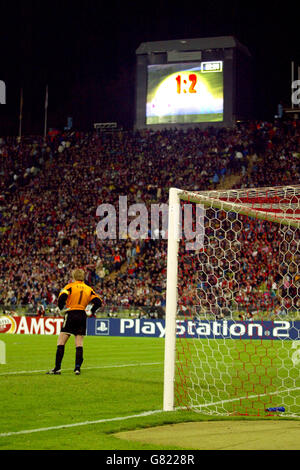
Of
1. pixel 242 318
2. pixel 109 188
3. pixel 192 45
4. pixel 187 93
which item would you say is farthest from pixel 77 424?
pixel 192 45

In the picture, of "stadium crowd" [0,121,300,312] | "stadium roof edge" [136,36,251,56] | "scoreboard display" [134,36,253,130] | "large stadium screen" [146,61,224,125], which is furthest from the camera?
"stadium roof edge" [136,36,251,56]

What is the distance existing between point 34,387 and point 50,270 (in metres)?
22.7

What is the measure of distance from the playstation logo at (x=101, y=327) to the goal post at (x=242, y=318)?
3294mm

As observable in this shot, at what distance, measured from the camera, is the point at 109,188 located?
120 ft

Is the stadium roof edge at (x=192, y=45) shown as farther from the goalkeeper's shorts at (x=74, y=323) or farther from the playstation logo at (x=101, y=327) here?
the goalkeeper's shorts at (x=74, y=323)

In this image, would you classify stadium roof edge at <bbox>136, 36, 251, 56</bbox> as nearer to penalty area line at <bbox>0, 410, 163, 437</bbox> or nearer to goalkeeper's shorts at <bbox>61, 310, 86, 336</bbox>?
goalkeeper's shorts at <bbox>61, 310, 86, 336</bbox>

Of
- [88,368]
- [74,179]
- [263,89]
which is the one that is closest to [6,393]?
[88,368]

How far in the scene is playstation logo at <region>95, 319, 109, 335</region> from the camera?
2733 centimetres

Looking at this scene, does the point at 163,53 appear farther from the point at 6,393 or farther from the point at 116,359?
the point at 6,393

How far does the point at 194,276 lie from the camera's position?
26406 mm

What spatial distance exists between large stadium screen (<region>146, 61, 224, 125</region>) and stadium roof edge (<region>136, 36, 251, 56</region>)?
105 cm

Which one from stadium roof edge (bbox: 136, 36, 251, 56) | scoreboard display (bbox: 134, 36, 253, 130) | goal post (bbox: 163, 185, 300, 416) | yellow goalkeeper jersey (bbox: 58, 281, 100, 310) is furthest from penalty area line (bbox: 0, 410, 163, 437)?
stadium roof edge (bbox: 136, 36, 251, 56)

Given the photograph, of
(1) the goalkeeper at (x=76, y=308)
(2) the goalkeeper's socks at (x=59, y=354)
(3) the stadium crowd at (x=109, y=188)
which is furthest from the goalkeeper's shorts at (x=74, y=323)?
(3) the stadium crowd at (x=109, y=188)

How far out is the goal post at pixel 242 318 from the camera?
8.81m
